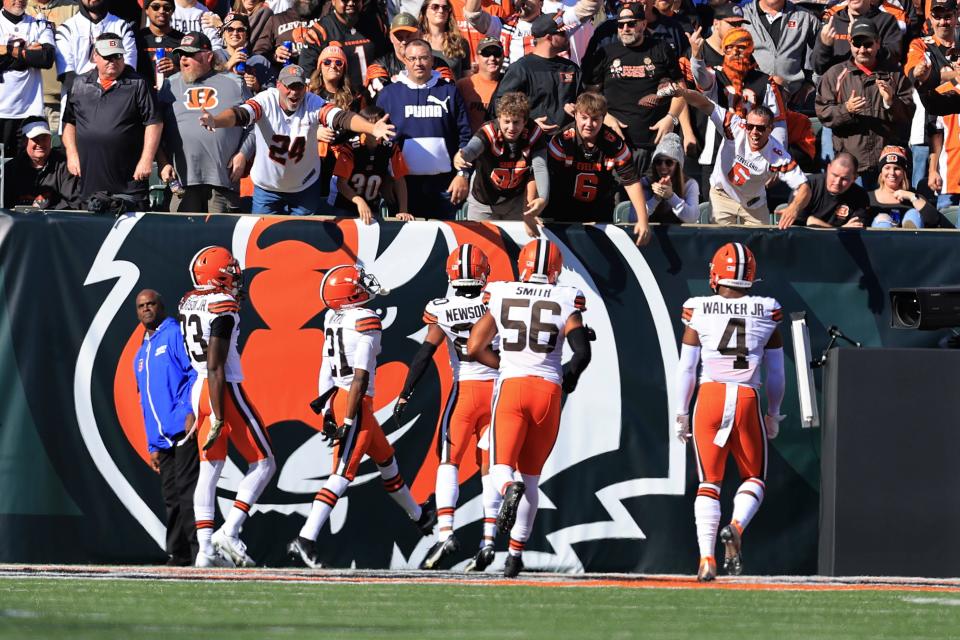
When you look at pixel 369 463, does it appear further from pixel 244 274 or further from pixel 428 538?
pixel 244 274

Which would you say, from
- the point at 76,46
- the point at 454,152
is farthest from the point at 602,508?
the point at 76,46

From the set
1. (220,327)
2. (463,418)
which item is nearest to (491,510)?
(463,418)

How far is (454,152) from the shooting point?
1134cm

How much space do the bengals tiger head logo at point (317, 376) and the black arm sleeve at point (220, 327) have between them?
2.43 feet

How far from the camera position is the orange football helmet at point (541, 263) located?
9.42 metres

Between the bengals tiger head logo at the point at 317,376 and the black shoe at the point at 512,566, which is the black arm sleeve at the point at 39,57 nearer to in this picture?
the bengals tiger head logo at the point at 317,376

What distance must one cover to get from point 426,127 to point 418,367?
7.75ft

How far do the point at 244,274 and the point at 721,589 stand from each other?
3916 millimetres

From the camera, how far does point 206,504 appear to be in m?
9.48

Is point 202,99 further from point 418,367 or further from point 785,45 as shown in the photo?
point 785,45

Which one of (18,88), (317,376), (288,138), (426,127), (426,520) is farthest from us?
(18,88)

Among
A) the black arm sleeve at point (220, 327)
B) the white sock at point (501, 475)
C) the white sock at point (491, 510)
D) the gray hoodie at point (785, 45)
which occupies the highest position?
the gray hoodie at point (785, 45)

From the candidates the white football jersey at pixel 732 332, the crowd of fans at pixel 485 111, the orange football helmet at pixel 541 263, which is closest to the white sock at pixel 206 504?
the crowd of fans at pixel 485 111

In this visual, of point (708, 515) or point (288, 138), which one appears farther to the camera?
point (288, 138)
